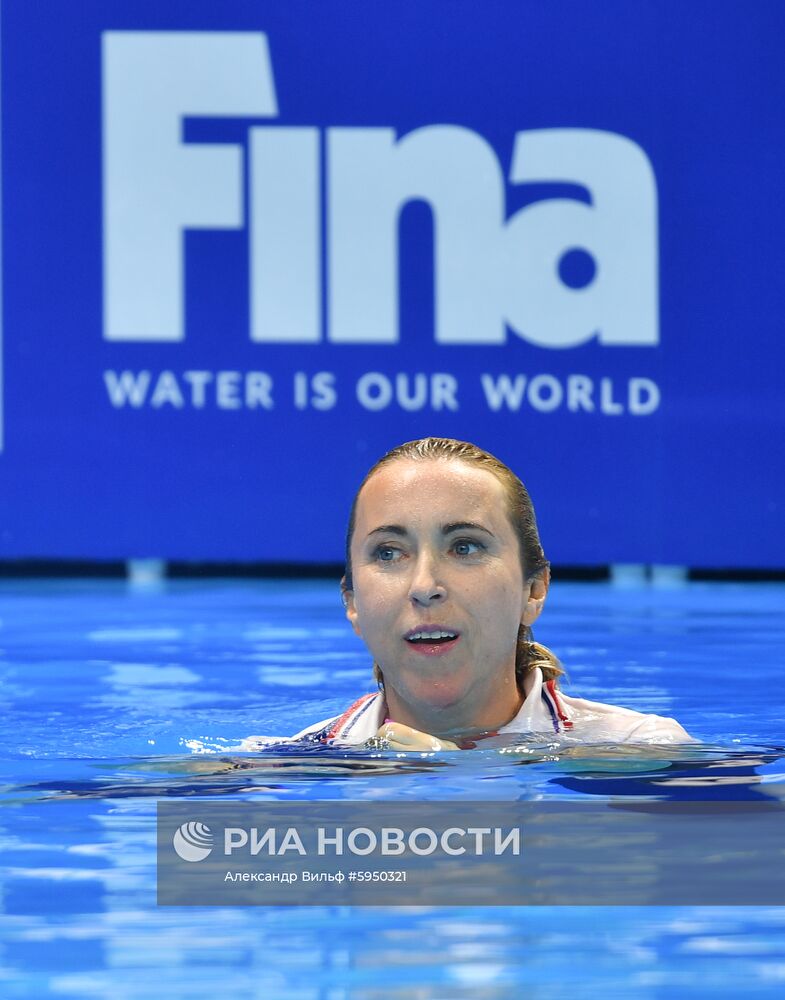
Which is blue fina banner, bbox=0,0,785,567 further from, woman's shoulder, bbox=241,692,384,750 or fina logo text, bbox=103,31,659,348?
woman's shoulder, bbox=241,692,384,750

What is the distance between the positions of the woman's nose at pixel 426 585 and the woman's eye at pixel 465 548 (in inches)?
2.9

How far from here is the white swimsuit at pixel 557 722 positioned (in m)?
3.67

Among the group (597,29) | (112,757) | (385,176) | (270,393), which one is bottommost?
(112,757)

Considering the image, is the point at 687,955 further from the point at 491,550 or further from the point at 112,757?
the point at 112,757

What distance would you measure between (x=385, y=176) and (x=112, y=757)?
4828mm

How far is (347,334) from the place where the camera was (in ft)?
28.6

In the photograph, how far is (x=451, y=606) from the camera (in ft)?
11.4

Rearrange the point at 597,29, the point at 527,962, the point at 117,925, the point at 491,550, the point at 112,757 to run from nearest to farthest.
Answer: the point at 527,962 → the point at 117,925 → the point at 491,550 → the point at 112,757 → the point at 597,29

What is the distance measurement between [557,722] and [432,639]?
37 centimetres

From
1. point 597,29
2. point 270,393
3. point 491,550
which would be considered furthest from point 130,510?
point 491,550

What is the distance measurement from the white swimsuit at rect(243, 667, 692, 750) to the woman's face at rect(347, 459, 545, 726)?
6 centimetres

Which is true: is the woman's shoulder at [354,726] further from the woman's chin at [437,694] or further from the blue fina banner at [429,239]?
the blue fina banner at [429,239]

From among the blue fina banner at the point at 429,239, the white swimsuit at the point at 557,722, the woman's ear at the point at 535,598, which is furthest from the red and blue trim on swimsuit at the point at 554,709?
the blue fina banner at the point at 429,239

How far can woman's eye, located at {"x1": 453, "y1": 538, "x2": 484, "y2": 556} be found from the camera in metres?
3.54
